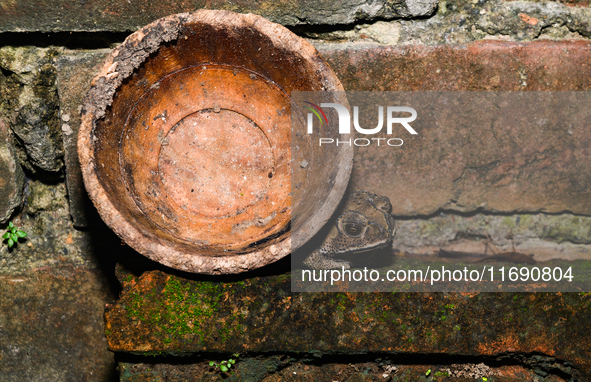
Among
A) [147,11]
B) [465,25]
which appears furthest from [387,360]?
[147,11]

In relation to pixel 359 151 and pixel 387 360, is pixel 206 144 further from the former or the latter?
pixel 387 360

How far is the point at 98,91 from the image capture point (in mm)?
1812

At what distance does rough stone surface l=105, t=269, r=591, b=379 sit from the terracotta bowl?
11.8 inches

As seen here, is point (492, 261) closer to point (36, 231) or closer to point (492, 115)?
point (492, 115)

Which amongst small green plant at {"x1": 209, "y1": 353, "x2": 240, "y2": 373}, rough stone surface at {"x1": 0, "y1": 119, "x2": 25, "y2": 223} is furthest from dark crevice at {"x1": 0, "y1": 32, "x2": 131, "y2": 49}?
small green plant at {"x1": 209, "y1": 353, "x2": 240, "y2": 373}

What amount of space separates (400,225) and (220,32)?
4.97 feet

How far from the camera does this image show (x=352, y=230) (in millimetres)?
2248

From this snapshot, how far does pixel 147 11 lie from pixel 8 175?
1140 mm

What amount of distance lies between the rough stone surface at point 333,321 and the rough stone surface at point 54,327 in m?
0.63

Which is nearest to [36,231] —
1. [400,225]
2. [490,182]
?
[400,225]

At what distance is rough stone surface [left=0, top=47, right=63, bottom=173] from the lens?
7.65 ft

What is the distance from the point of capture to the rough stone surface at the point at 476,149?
235 centimetres

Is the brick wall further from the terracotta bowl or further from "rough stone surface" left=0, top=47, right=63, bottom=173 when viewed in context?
the terracotta bowl

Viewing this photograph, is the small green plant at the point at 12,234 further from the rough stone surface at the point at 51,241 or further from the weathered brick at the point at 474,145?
the weathered brick at the point at 474,145
